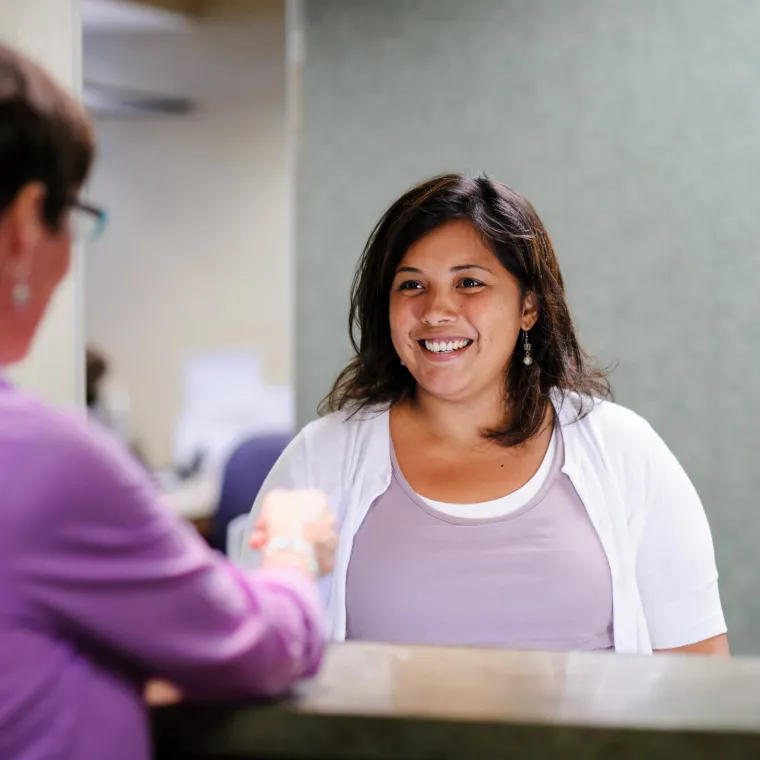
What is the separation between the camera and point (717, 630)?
3.89 ft

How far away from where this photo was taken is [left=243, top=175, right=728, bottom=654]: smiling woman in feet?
3.76

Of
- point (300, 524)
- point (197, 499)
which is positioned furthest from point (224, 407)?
point (300, 524)

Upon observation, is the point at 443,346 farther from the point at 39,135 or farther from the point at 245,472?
the point at 245,472

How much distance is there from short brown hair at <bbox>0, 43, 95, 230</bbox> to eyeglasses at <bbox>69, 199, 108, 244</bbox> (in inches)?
0.4

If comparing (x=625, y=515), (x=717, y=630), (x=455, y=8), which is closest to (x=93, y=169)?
(x=625, y=515)

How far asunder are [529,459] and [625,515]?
15 centimetres

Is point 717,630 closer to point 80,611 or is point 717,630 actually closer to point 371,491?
point 371,491

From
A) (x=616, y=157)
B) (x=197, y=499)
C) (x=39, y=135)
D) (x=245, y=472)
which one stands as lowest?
(x=197, y=499)

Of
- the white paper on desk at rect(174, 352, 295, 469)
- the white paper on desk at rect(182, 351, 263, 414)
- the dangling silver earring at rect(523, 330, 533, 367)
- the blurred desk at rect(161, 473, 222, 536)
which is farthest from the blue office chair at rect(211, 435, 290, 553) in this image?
the dangling silver earring at rect(523, 330, 533, 367)

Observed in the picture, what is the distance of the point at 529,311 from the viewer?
1.27 m

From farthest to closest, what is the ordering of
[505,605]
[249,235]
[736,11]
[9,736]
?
[249,235] < [736,11] < [505,605] < [9,736]

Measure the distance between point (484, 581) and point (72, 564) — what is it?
727 millimetres

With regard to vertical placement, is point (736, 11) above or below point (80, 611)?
above

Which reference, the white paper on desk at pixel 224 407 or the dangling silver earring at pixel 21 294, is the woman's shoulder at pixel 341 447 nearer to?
the dangling silver earring at pixel 21 294
